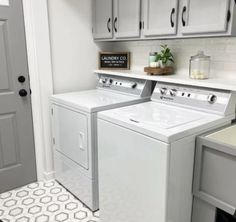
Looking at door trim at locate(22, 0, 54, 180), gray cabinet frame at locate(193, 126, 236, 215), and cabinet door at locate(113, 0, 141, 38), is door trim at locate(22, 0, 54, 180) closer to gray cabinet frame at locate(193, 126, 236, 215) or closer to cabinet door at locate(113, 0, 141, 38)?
cabinet door at locate(113, 0, 141, 38)

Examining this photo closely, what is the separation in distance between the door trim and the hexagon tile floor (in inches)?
9.1

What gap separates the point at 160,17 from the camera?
1.99 metres

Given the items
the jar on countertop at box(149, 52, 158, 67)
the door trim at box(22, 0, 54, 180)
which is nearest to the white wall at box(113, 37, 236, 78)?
the jar on countertop at box(149, 52, 158, 67)

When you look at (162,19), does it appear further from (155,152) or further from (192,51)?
(155,152)

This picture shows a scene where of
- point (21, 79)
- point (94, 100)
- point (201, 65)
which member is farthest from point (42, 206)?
point (201, 65)

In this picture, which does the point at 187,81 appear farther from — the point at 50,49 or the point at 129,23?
the point at 50,49

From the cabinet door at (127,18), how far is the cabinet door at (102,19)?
9 centimetres

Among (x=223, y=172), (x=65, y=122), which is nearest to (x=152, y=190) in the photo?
(x=223, y=172)

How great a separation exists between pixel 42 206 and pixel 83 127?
856 mm

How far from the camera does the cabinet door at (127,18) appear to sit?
86.3 inches

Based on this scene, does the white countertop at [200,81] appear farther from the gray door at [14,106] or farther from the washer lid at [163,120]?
the gray door at [14,106]

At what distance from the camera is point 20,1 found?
7.42 feet

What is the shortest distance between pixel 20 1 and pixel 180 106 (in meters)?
1.70

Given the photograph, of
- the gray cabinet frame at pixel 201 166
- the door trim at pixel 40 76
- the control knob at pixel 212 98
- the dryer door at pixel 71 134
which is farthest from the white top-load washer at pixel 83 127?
the gray cabinet frame at pixel 201 166
